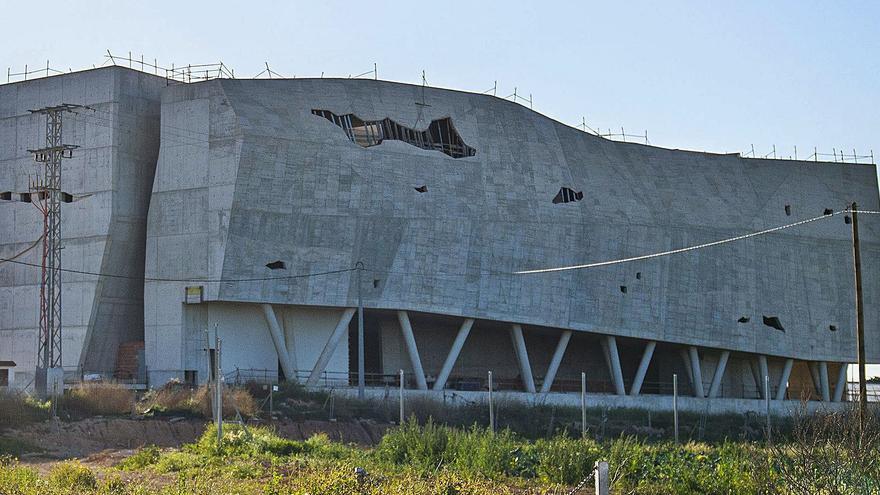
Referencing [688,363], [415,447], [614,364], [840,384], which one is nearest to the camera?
[415,447]

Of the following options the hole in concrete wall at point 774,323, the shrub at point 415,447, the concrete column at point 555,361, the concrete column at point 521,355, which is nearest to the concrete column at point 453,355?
the concrete column at point 521,355

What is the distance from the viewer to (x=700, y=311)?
186ft

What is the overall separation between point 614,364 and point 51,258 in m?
24.3

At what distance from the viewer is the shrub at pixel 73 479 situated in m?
21.2

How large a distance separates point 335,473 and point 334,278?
2765cm

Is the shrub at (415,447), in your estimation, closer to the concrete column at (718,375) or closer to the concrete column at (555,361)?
the concrete column at (555,361)

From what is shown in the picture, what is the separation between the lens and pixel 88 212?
5006 cm

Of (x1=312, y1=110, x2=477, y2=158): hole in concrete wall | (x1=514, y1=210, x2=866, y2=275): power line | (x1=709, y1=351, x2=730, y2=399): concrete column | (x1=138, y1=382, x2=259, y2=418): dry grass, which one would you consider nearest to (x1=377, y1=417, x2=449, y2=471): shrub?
(x1=138, y1=382, x2=259, y2=418): dry grass

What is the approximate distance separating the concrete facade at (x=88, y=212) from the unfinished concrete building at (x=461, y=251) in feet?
0.75

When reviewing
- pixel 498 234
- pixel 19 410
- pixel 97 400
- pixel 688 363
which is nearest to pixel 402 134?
pixel 498 234

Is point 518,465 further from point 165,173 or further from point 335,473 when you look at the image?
point 165,173

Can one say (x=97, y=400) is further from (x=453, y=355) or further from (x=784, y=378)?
(x=784, y=378)

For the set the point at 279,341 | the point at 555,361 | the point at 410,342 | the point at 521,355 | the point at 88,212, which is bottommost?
the point at 555,361

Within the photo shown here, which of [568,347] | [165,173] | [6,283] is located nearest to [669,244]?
[568,347]
